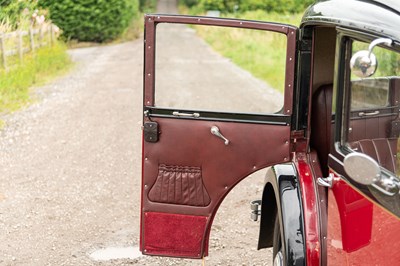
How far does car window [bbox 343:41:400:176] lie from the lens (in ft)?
9.43

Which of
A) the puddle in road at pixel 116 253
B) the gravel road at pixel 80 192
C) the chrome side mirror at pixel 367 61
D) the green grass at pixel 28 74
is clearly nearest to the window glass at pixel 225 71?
the gravel road at pixel 80 192

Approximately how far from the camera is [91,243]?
18.9 feet

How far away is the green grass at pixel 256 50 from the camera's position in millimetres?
16594

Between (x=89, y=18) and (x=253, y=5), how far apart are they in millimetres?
15232

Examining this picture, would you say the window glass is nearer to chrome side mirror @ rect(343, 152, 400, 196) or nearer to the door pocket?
the door pocket

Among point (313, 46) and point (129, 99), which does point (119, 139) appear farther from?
point (313, 46)

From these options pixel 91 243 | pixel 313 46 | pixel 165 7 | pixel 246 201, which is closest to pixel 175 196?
pixel 313 46

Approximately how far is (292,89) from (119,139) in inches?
240

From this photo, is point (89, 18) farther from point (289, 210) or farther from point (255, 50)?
point (289, 210)

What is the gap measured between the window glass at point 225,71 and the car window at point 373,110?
225 inches

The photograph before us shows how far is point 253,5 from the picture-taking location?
1634 inches

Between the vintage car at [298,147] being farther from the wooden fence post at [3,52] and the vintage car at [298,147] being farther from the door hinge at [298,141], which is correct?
the wooden fence post at [3,52]

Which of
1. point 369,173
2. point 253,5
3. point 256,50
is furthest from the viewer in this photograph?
point 253,5

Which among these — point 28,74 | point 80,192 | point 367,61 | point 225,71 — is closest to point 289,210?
point 367,61
